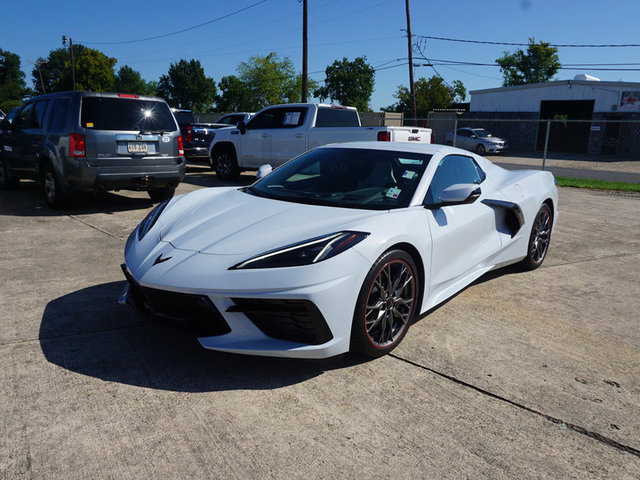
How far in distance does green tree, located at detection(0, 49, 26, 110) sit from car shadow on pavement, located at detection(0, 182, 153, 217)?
105 meters

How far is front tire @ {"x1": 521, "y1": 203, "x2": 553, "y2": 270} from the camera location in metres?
5.35

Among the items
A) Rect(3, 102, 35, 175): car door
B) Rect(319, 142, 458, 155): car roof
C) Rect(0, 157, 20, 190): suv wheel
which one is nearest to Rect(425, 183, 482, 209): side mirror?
Rect(319, 142, 458, 155): car roof

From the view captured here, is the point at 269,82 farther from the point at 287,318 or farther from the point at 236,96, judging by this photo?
the point at 287,318

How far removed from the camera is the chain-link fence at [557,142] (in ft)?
91.8

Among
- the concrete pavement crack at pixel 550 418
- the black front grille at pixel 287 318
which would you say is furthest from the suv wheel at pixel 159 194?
the concrete pavement crack at pixel 550 418

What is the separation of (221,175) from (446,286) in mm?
10857

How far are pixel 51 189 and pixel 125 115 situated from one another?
1691mm

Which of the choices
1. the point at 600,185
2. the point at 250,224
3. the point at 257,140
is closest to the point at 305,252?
the point at 250,224

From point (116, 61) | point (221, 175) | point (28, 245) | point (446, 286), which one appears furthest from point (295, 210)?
point (116, 61)

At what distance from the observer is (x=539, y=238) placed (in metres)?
5.55

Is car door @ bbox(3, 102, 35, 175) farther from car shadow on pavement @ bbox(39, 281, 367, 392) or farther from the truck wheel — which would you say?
car shadow on pavement @ bbox(39, 281, 367, 392)

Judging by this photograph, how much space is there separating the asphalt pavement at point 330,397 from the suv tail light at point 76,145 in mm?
3471

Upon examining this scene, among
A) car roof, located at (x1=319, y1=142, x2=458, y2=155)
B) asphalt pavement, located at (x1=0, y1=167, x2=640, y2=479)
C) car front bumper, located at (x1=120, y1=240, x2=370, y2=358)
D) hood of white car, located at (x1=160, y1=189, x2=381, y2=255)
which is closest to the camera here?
asphalt pavement, located at (x1=0, y1=167, x2=640, y2=479)

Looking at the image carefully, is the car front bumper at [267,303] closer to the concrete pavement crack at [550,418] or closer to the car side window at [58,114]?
the concrete pavement crack at [550,418]
